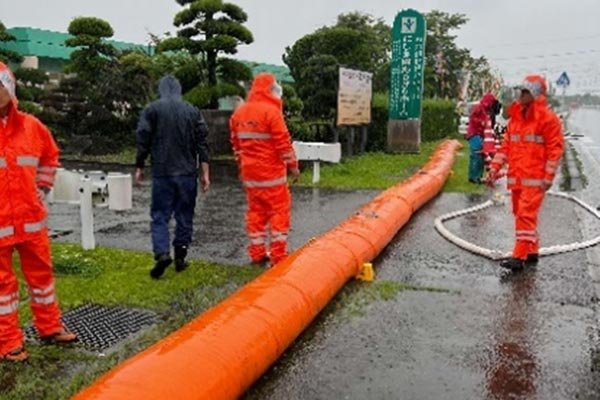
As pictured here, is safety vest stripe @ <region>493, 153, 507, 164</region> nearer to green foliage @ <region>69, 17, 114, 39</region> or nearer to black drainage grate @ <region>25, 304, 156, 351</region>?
black drainage grate @ <region>25, 304, 156, 351</region>

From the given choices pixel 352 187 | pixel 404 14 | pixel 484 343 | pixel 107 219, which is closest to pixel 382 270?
pixel 484 343

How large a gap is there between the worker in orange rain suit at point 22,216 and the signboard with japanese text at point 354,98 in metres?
11.3

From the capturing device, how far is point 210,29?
1519 centimetres

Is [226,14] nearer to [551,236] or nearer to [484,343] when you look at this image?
[551,236]

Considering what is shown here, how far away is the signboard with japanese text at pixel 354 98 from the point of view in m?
15.1

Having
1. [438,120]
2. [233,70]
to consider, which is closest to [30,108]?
[233,70]

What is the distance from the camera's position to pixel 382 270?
627 centimetres

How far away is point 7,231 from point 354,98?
12766 millimetres

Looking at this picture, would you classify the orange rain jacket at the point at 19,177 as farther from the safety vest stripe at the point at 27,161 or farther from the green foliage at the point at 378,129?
the green foliage at the point at 378,129

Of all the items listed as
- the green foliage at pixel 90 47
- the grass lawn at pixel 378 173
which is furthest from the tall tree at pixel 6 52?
the grass lawn at pixel 378 173

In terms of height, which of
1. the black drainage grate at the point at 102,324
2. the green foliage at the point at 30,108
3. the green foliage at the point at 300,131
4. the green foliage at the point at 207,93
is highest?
the green foliage at the point at 207,93

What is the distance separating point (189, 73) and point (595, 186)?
9.27 m

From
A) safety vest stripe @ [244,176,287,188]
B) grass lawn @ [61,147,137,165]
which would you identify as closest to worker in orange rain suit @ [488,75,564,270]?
safety vest stripe @ [244,176,287,188]

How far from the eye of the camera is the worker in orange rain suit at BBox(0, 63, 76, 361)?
3953 millimetres
